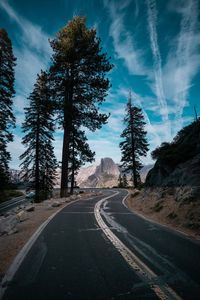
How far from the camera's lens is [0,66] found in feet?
78.1

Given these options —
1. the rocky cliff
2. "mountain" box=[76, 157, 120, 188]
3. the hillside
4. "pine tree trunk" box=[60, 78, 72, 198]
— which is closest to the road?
the hillside

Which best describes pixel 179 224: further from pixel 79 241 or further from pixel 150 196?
pixel 150 196

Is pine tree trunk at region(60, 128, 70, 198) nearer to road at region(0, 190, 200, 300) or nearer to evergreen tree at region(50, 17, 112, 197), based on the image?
evergreen tree at region(50, 17, 112, 197)

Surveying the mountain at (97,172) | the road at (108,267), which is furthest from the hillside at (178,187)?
the mountain at (97,172)

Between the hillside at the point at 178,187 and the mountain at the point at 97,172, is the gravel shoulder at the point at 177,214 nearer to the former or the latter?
the hillside at the point at 178,187

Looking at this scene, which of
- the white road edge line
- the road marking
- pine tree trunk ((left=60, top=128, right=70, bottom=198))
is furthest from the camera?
pine tree trunk ((left=60, top=128, right=70, bottom=198))

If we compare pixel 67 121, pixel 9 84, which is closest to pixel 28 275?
pixel 67 121

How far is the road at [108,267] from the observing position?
4.08m

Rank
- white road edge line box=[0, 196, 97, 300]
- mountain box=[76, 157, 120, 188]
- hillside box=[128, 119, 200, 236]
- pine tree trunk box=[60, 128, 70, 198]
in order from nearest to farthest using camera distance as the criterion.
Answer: white road edge line box=[0, 196, 97, 300]
hillside box=[128, 119, 200, 236]
pine tree trunk box=[60, 128, 70, 198]
mountain box=[76, 157, 120, 188]

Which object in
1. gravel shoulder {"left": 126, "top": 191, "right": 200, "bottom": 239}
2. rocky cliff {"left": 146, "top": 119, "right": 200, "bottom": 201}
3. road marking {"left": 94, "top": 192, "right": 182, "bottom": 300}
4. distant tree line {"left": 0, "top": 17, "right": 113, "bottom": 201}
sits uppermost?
distant tree line {"left": 0, "top": 17, "right": 113, "bottom": 201}

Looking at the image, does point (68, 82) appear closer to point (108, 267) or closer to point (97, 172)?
point (108, 267)

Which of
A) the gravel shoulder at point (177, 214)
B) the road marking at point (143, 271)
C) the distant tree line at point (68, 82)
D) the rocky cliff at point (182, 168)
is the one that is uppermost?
the distant tree line at point (68, 82)

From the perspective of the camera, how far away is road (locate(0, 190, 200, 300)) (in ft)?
13.4

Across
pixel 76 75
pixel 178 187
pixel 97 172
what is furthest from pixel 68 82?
pixel 97 172
